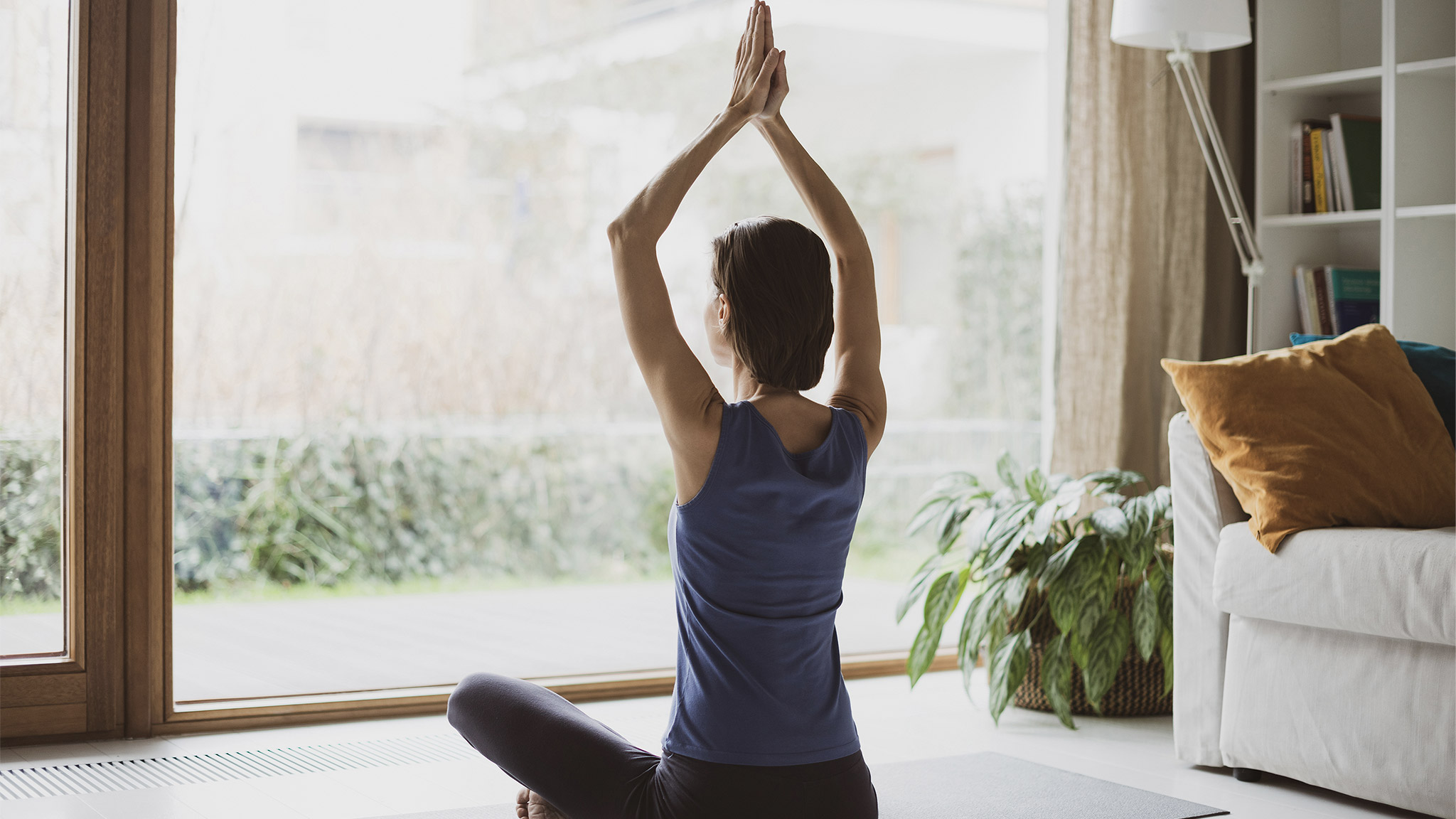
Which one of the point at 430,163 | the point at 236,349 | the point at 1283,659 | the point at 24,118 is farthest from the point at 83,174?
the point at 1283,659

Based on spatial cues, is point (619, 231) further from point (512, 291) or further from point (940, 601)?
point (512, 291)

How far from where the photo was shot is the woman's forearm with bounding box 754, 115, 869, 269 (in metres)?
1.69

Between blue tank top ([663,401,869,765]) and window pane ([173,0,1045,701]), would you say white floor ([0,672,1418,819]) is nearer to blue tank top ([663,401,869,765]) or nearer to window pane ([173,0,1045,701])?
blue tank top ([663,401,869,765])

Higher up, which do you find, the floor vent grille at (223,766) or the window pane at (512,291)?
the window pane at (512,291)

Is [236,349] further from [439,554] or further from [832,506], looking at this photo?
[832,506]

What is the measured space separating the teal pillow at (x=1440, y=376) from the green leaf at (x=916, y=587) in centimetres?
109

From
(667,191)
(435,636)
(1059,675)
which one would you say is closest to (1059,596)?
(1059,675)

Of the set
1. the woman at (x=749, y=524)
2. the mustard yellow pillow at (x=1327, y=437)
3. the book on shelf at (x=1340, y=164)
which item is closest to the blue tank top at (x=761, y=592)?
the woman at (x=749, y=524)

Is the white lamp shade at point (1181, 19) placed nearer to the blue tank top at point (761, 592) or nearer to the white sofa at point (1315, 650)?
the white sofa at point (1315, 650)

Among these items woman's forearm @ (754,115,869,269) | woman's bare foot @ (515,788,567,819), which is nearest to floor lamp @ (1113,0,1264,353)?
woman's forearm @ (754,115,869,269)

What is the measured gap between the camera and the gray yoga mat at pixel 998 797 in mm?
2287

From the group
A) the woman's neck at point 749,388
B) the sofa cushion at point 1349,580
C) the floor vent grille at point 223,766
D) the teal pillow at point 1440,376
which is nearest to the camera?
the woman's neck at point 749,388

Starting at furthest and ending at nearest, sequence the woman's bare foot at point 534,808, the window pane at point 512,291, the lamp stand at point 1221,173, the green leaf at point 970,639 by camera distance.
Answer: the window pane at point 512,291
the lamp stand at point 1221,173
the green leaf at point 970,639
the woman's bare foot at point 534,808

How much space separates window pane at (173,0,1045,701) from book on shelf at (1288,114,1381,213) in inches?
40.6
